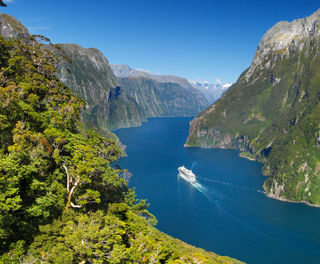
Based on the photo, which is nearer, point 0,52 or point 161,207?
point 0,52

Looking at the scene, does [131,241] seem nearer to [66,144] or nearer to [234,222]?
[66,144]

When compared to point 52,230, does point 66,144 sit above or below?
above

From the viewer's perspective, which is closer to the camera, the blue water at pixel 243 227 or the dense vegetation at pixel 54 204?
the dense vegetation at pixel 54 204

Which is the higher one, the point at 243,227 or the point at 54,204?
the point at 54,204

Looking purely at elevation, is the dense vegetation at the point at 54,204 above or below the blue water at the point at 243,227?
above

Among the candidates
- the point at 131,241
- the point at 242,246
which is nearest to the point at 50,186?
the point at 131,241

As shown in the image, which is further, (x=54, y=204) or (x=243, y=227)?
(x=243, y=227)

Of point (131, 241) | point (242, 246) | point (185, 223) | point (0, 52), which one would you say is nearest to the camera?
point (131, 241)

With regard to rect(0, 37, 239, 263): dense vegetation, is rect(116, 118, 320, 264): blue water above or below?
below

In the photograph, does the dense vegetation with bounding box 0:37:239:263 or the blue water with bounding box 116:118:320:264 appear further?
the blue water with bounding box 116:118:320:264

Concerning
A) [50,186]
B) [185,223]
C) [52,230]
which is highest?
[50,186]

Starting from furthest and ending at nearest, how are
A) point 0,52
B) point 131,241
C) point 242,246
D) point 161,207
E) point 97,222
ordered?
point 161,207 → point 242,246 → point 0,52 → point 131,241 → point 97,222
